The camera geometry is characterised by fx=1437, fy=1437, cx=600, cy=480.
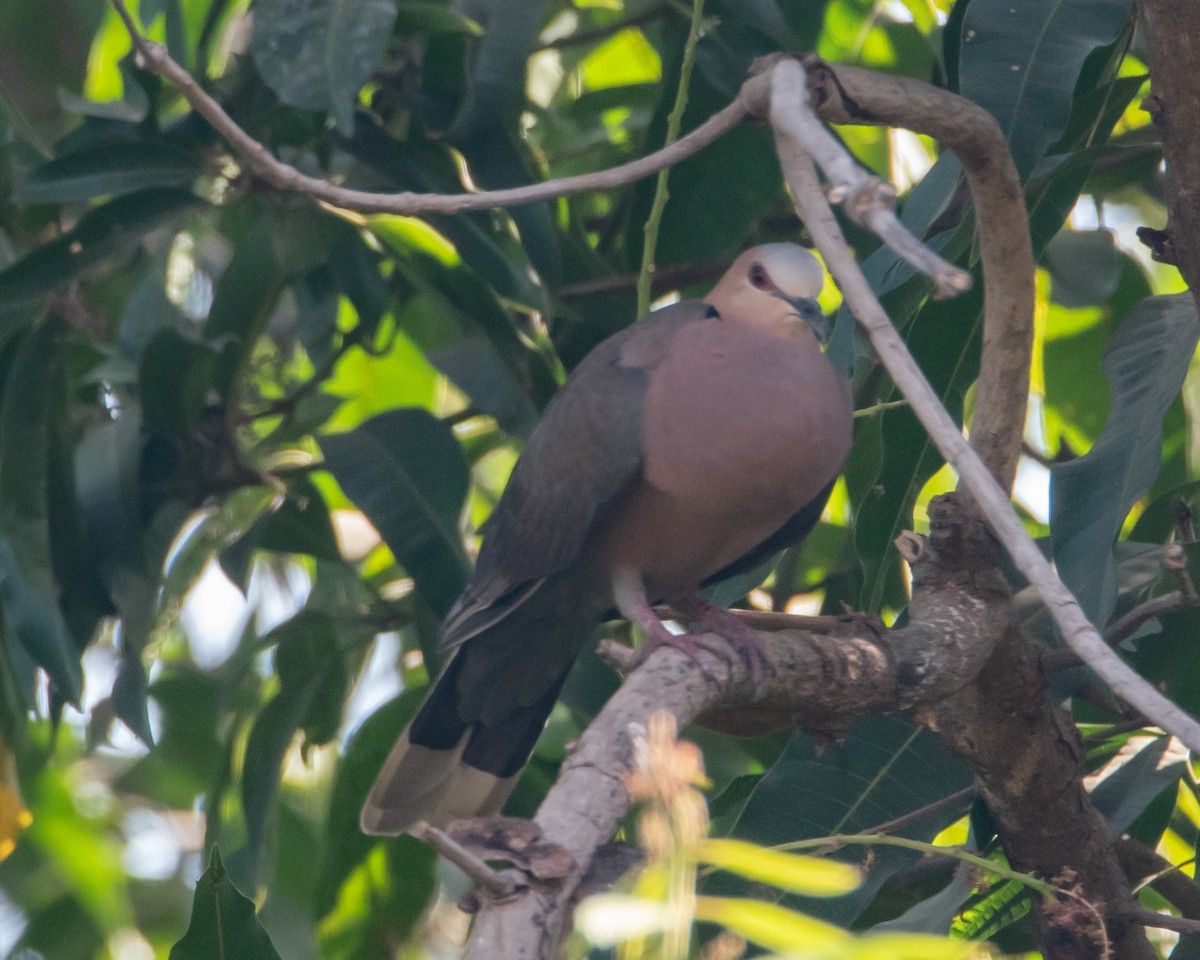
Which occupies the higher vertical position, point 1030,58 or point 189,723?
point 1030,58

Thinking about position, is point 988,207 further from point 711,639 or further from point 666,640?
point 666,640

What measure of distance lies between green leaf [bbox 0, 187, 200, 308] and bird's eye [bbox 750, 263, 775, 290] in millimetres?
1082

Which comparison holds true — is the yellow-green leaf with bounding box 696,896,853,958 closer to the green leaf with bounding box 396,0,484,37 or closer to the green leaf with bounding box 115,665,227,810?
the green leaf with bounding box 396,0,484,37

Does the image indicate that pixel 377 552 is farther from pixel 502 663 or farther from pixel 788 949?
pixel 788 949

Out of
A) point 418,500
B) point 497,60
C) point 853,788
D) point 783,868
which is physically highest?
point 783,868

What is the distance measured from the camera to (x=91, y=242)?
2590mm

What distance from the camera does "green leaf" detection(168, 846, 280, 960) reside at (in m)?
1.76

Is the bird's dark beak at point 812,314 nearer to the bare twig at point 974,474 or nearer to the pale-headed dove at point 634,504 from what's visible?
the pale-headed dove at point 634,504

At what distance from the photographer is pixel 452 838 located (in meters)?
1.07

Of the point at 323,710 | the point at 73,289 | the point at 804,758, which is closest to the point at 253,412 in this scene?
the point at 73,289

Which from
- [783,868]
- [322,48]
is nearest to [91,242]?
[322,48]

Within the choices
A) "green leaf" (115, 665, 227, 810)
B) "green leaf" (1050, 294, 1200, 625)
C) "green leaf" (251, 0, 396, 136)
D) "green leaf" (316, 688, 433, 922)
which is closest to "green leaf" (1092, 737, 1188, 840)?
"green leaf" (1050, 294, 1200, 625)

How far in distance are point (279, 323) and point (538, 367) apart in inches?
46.8

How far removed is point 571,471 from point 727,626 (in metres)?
0.39
